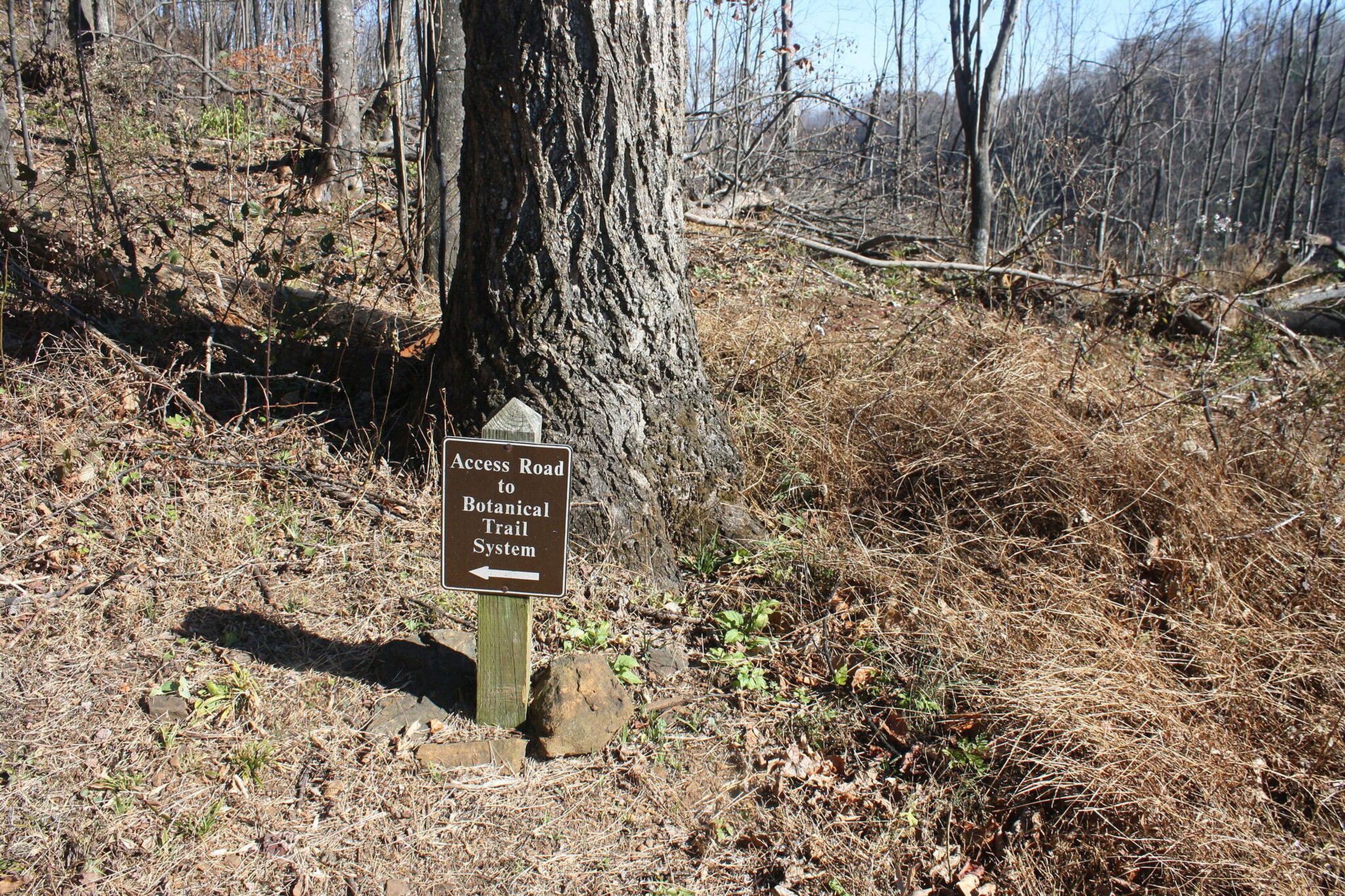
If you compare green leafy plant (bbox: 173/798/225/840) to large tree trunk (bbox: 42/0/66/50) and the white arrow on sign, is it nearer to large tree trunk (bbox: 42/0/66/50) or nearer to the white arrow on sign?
the white arrow on sign

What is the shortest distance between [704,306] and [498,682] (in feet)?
12.7

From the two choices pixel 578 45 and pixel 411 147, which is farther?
pixel 411 147

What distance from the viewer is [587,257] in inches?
138

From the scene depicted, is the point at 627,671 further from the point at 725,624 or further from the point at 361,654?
the point at 361,654

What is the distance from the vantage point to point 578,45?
331 cm

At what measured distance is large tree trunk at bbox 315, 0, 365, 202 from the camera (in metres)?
7.63

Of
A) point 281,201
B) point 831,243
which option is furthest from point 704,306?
point 831,243

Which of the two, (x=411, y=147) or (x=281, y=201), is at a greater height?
(x=411, y=147)

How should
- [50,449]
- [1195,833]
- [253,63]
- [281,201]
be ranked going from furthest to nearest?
[253,63]
[281,201]
[50,449]
[1195,833]

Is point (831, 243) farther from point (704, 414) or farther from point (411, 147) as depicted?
point (704, 414)

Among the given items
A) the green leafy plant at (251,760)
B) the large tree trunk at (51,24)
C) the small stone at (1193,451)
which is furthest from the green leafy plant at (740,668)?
the large tree trunk at (51,24)

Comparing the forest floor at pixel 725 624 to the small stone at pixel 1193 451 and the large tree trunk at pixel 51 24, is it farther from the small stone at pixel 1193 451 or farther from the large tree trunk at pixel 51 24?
the large tree trunk at pixel 51 24

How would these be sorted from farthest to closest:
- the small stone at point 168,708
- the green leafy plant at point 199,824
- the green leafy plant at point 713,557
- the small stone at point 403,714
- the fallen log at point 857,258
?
the fallen log at point 857,258 < the green leafy plant at point 713,557 < the small stone at point 403,714 < the small stone at point 168,708 < the green leafy plant at point 199,824

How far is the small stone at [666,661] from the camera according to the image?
3244 millimetres
